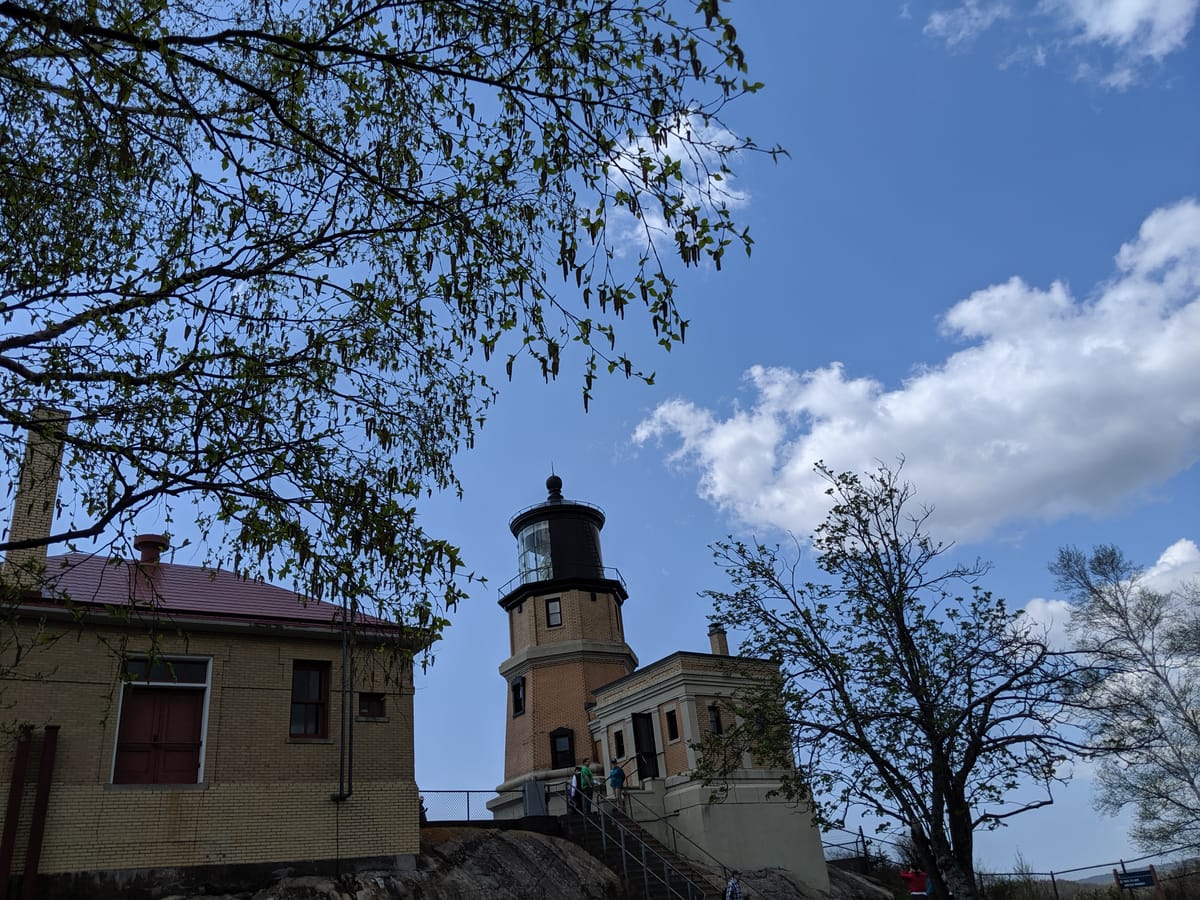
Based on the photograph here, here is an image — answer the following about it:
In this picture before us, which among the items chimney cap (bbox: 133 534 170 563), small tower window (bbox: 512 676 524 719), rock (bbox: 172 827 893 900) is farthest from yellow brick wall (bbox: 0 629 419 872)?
small tower window (bbox: 512 676 524 719)

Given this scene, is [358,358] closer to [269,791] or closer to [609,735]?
[269,791]

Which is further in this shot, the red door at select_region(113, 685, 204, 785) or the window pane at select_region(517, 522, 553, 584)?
the window pane at select_region(517, 522, 553, 584)

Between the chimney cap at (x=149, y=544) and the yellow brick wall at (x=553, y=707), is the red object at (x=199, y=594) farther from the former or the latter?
the yellow brick wall at (x=553, y=707)

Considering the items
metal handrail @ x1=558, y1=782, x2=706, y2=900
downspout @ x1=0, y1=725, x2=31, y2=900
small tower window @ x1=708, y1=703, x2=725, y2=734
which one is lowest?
metal handrail @ x1=558, y1=782, x2=706, y2=900

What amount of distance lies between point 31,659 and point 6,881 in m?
3.57

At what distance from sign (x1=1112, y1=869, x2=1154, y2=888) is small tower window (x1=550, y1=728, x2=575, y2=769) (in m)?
19.2

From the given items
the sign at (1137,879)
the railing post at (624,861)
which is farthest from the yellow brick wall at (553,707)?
the sign at (1137,879)

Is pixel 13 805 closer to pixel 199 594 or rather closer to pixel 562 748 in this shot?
pixel 199 594

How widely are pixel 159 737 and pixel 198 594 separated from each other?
3.26m

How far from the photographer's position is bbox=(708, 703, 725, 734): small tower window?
29.4 m

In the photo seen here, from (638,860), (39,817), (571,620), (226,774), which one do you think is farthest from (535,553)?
(39,817)

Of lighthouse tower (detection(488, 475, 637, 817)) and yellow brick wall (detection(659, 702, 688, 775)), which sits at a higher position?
lighthouse tower (detection(488, 475, 637, 817))

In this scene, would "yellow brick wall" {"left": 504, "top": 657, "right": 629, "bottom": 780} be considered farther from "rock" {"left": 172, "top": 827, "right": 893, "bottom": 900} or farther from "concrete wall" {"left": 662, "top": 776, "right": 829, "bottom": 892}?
"rock" {"left": 172, "top": 827, "right": 893, "bottom": 900}

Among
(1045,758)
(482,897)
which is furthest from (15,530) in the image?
(1045,758)
